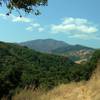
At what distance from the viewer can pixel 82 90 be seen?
1130 centimetres

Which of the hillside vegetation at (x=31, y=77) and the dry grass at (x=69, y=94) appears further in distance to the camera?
the hillside vegetation at (x=31, y=77)

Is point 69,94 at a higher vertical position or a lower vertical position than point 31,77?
higher

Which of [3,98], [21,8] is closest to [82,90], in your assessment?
[3,98]

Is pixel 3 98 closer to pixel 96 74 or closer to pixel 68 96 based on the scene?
pixel 68 96

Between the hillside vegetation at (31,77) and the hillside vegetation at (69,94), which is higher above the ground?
the hillside vegetation at (69,94)

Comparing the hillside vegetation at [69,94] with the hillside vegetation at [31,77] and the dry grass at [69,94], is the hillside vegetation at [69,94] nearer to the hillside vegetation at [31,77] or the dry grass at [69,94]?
the dry grass at [69,94]

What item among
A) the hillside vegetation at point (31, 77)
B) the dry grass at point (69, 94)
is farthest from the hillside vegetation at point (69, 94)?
the hillside vegetation at point (31, 77)

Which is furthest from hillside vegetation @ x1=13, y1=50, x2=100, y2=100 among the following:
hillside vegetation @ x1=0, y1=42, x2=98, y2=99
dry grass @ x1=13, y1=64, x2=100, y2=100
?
hillside vegetation @ x1=0, y1=42, x2=98, y2=99

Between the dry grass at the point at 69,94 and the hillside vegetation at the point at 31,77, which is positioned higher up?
the dry grass at the point at 69,94

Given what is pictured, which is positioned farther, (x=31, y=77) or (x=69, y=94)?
(x=31, y=77)

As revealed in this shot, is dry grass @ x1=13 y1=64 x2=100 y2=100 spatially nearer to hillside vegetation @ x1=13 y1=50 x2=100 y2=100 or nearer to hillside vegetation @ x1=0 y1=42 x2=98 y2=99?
hillside vegetation @ x1=13 y1=50 x2=100 y2=100

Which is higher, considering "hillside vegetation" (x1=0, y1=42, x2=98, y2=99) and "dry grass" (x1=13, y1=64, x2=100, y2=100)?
"dry grass" (x1=13, y1=64, x2=100, y2=100)

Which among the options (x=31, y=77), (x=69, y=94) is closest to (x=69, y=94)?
(x=69, y=94)

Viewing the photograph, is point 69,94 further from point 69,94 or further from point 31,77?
point 31,77
